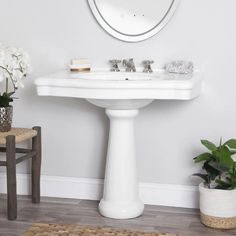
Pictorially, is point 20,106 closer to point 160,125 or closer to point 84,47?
point 84,47

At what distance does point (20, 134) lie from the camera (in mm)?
3221

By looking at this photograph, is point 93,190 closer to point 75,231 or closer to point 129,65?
point 75,231

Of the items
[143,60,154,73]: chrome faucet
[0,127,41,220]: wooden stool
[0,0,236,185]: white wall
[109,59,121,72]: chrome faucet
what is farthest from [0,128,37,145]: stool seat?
[143,60,154,73]: chrome faucet

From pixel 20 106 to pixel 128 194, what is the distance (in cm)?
94

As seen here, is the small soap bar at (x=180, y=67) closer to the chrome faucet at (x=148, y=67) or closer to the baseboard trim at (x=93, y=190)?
the chrome faucet at (x=148, y=67)

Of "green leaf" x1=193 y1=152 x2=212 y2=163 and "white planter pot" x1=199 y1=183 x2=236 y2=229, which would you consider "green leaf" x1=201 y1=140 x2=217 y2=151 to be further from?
"white planter pot" x1=199 y1=183 x2=236 y2=229

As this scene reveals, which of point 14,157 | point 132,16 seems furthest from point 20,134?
point 132,16

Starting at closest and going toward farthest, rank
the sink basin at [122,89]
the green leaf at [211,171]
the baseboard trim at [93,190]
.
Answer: the sink basin at [122,89] < the green leaf at [211,171] < the baseboard trim at [93,190]

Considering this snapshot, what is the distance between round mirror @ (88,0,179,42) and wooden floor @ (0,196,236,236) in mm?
1026

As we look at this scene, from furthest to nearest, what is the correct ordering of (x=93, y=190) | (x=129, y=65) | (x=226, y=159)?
(x=93, y=190)
(x=129, y=65)
(x=226, y=159)

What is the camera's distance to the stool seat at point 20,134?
3159 millimetres

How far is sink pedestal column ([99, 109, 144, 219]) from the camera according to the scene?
3.17 meters

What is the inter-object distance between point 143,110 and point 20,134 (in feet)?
2.44

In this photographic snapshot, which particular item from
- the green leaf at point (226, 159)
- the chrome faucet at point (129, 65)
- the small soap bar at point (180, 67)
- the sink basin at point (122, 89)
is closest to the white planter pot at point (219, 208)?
the green leaf at point (226, 159)
